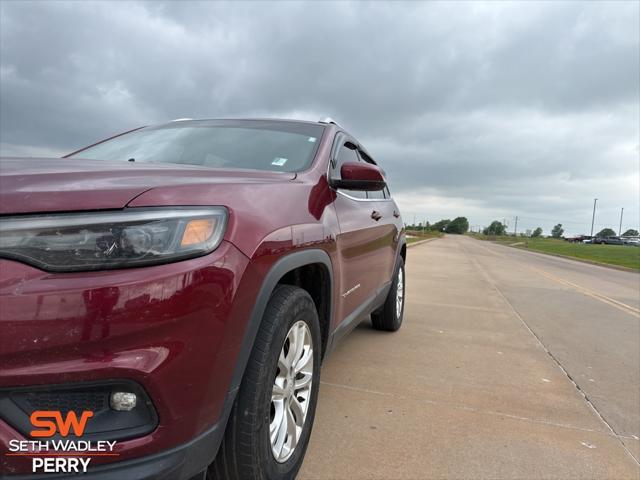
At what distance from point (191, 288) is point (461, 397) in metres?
2.65

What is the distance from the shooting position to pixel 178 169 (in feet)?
6.04

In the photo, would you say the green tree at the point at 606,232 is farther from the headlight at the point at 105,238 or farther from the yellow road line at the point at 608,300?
the headlight at the point at 105,238

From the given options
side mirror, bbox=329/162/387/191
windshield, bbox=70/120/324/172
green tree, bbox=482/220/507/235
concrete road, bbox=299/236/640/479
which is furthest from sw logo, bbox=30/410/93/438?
green tree, bbox=482/220/507/235

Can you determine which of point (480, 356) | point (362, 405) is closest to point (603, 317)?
point (480, 356)

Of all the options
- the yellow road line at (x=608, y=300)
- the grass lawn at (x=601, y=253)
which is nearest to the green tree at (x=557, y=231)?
the grass lawn at (x=601, y=253)

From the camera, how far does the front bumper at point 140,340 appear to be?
1.19 meters

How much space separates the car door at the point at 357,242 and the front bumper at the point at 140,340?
4.17 ft

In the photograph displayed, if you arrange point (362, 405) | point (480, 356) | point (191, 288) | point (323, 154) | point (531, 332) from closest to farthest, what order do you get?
point (191, 288) < point (323, 154) < point (362, 405) < point (480, 356) < point (531, 332)

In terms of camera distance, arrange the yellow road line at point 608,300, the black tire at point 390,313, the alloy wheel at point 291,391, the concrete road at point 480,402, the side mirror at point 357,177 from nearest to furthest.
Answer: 1. the alloy wheel at point 291,391
2. the concrete road at point 480,402
3. the side mirror at point 357,177
4. the black tire at point 390,313
5. the yellow road line at point 608,300

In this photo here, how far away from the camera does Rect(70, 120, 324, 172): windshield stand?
8.75 ft

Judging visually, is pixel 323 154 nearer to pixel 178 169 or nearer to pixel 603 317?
pixel 178 169

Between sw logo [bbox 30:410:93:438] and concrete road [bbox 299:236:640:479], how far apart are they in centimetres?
135

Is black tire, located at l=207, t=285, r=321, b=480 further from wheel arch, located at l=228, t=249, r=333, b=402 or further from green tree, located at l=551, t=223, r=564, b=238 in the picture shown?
green tree, located at l=551, t=223, r=564, b=238

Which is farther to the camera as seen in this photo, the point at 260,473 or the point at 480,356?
the point at 480,356
